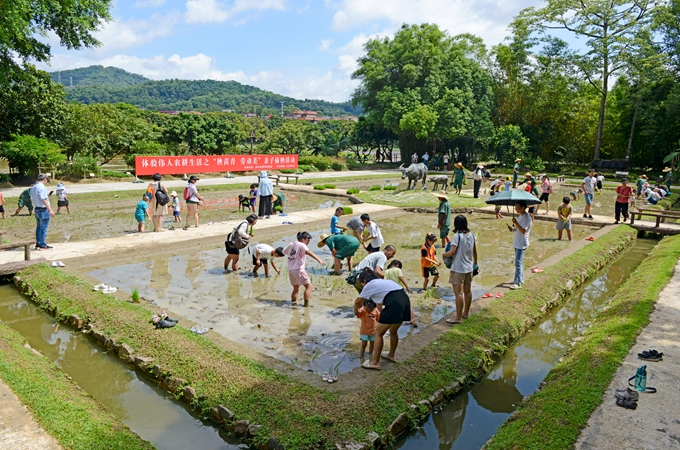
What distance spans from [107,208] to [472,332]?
17692 mm

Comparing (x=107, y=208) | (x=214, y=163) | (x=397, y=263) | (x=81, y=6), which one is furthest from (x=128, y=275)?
(x=214, y=163)

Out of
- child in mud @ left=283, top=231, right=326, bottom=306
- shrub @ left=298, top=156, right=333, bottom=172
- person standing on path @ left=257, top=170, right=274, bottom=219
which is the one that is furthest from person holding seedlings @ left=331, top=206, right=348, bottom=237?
shrub @ left=298, top=156, right=333, bottom=172

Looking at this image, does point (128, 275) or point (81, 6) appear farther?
point (81, 6)

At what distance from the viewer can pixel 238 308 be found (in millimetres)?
8883

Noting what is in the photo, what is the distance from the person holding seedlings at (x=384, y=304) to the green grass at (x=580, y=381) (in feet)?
5.45

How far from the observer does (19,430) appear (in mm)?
4906

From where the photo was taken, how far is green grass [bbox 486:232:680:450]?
4.93 metres

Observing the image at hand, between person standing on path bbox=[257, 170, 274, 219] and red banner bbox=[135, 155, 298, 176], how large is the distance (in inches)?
560

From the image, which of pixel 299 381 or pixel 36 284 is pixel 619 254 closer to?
pixel 299 381

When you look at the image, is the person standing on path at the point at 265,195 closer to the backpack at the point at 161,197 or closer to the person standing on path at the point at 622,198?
the backpack at the point at 161,197

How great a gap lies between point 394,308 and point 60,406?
3879 millimetres

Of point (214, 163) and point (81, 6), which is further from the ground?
point (81, 6)

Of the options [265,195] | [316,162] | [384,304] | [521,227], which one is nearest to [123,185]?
[265,195]

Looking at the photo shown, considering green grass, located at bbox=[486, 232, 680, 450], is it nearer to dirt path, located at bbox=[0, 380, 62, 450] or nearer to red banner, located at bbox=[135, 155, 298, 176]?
dirt path, located at bbox=[0, 380, 62, 450]
